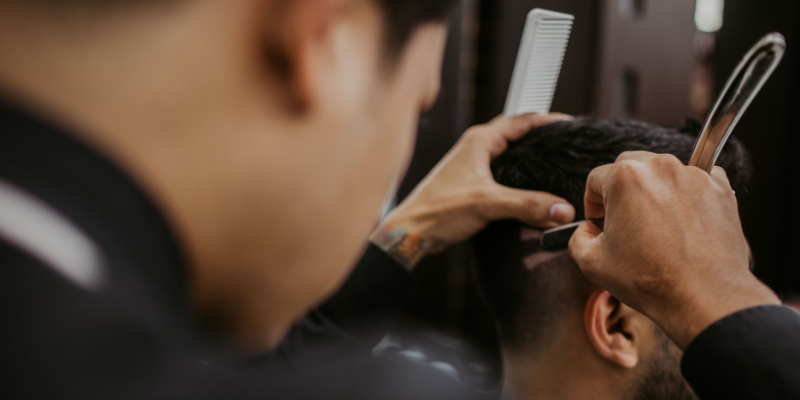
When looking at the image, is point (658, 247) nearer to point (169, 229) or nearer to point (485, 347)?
point (169, 229)

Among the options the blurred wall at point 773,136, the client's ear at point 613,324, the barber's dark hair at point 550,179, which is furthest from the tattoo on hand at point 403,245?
the blurred wall at point 773,136

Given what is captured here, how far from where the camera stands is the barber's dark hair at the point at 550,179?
77cm

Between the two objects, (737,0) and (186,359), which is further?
(737,0)

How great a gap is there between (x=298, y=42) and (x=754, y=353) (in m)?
0.50

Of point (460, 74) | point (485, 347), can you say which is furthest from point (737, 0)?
point (485, 347)

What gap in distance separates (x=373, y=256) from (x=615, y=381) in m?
0.49

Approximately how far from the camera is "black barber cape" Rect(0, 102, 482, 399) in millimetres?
250

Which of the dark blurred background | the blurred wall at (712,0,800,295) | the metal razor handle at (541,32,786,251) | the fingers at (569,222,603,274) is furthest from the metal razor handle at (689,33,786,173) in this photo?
the blurred wall at (712,0,800,295)

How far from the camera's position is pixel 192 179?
13.9 inches

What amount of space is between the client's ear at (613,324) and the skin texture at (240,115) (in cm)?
48

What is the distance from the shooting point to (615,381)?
77 cm

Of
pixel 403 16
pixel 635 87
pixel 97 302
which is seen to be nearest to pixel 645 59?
pixel 635 87

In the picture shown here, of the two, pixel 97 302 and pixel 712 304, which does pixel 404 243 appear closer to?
pixel 712 304

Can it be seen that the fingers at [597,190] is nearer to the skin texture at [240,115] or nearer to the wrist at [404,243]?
the skin texture at [240,115]
